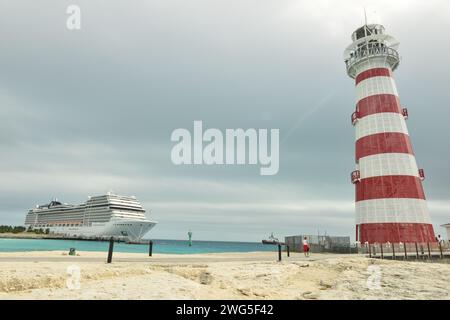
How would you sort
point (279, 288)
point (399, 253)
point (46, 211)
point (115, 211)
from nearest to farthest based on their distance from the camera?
point (279, 288) < point (399, 253) < point (115, 211) < point (46, 211)

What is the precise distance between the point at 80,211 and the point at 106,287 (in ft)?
319

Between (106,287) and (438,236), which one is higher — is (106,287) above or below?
below

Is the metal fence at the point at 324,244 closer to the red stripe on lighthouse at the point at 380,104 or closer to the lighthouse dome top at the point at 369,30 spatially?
the red stripe on lighthouse at the point at 380,104

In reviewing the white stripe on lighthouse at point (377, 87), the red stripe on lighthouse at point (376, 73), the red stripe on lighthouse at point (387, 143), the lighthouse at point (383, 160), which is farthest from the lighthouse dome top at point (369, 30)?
the red stripe on lighthouse at point (387, 143)

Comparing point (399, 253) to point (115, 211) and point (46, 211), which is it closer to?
point (115, 211)

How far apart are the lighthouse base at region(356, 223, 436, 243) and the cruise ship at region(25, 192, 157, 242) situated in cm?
7316

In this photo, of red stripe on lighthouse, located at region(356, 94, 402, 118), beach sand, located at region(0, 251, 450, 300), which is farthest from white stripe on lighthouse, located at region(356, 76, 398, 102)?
→ beach sand, located at region(0, 251, 450, 300)

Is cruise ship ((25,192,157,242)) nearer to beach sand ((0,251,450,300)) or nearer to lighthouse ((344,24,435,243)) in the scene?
lighthouse ((344,24,435,243))

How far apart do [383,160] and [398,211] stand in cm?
443

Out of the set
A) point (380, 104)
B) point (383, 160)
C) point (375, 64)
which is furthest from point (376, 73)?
point (383, 160)

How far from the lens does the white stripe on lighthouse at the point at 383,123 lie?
26266mm

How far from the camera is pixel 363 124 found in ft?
91.5

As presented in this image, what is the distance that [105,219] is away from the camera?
283 feet
